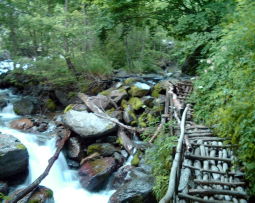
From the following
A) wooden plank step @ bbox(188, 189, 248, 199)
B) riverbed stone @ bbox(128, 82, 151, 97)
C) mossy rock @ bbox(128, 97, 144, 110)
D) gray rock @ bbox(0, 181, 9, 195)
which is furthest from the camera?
riverbed stone @ bbox(128, 82, 151, 97)

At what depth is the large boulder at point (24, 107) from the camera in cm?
1179

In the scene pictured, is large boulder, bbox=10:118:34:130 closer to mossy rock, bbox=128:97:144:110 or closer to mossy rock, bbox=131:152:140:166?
mossy rock, bbox=128:97:144:110

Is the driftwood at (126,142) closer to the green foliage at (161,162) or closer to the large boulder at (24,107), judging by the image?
the green foliage at (161,162)

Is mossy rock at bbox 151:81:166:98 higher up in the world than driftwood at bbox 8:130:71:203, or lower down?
higher up

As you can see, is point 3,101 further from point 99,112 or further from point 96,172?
point 96,172

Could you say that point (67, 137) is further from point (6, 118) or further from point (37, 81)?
point (37, 81)

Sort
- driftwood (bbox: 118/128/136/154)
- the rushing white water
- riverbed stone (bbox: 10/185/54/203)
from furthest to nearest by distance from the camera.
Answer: driftwood (bbox: 118/128/136/154), the rushing white water, riverbed stone (bbox: 10/185/54/203)

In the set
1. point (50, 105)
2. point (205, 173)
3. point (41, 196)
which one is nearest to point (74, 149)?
point (41, 196)

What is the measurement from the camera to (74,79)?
12.5 metres

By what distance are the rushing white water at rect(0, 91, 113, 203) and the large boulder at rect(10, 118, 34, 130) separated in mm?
566

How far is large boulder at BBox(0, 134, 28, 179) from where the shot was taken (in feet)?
23.2

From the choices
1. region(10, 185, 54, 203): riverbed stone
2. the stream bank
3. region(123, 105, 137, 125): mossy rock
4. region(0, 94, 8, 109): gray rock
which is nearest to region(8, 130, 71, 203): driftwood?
region(10, 185, 54, 203): riverbed stone

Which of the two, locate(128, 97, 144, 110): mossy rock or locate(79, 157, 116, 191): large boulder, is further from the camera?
locate(128, 97, 144, 110): mossy rock

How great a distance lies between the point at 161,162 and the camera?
241 inches
